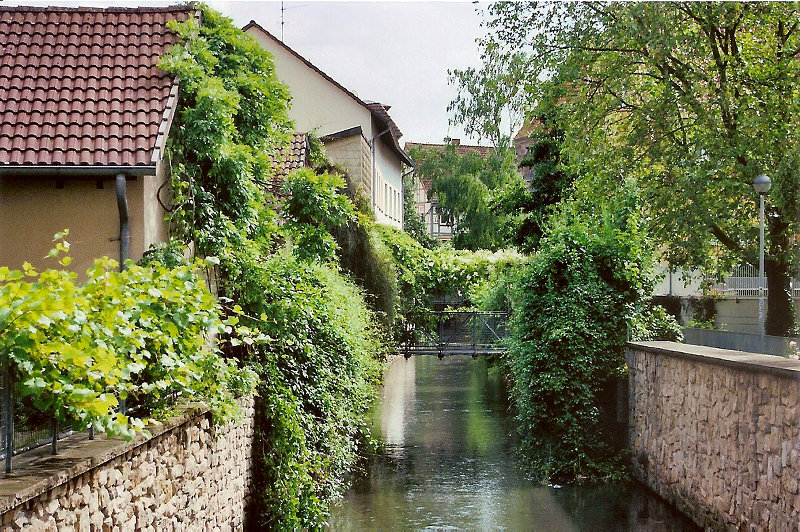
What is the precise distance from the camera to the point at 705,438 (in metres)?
11.3

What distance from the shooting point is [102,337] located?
5.75 metres

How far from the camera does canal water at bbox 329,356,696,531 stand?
12.1 metres

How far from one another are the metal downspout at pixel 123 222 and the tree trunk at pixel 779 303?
15555 millimetres

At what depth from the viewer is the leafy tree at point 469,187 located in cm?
4841

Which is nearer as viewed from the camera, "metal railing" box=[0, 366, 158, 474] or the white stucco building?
"metal railing" box=[0, 366, 158, 474]

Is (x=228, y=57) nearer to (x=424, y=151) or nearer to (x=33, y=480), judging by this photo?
(x=33, y=480)

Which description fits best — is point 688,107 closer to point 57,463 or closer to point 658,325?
point 658,325

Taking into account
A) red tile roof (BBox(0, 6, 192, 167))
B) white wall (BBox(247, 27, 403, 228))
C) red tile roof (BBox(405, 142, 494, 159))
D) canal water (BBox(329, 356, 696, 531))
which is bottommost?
canal water (BBox(329, 356, 696, 531))

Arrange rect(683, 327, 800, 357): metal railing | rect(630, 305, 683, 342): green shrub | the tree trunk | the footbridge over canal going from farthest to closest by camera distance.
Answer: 1. the footbridge over canal
2. the tree trunk
3. rect(630, 305, 683, 342): green shrub
4. rect(683, 327, 800, 357): metal railing

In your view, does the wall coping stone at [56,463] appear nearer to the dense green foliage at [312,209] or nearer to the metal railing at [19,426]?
A: the metal railing at [19,426]

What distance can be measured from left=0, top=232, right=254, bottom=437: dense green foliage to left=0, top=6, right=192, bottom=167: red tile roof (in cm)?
343

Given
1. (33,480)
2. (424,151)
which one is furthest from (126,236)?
(424,151)

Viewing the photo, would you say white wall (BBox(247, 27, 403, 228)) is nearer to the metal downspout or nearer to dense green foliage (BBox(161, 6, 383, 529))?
dense green foliage (BBox(161, 6, 383, 529))

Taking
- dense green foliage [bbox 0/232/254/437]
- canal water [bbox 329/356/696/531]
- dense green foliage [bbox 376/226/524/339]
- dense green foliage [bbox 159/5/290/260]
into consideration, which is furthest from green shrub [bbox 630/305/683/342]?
dense green foliage [bbox 376/226/524/339]
